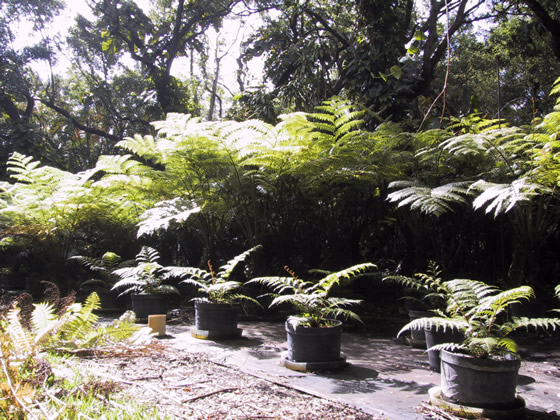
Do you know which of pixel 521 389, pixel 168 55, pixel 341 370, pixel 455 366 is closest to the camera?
pixel 455 366

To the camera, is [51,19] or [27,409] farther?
[51,19]

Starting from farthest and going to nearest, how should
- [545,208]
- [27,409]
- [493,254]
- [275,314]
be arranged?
[275,314] → [493,254] → [545,208] → [27,409]

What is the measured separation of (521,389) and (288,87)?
611cm

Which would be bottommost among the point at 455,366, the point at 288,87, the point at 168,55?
the point at 455,366

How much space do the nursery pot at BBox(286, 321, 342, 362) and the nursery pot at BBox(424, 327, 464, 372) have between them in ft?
1.64

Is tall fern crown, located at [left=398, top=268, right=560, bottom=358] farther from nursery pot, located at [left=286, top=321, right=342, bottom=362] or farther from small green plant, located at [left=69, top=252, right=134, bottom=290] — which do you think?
small green plant, located at [left=69, top=252, right=134, bottom=290]

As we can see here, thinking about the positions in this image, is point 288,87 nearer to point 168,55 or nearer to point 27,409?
point 168,55

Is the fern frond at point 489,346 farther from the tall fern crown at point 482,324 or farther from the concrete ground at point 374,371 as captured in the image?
the concrete ground at point 374,371

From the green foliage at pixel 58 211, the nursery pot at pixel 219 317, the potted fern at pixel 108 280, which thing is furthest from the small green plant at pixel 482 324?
the green foliage at pixel 58 211

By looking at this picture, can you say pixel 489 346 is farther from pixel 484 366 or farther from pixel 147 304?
pixel 147 304

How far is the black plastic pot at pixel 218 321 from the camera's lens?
3.19 m

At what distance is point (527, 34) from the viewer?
759 cm

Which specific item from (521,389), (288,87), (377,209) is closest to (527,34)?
(288,87)

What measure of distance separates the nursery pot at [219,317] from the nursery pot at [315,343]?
0.93m
